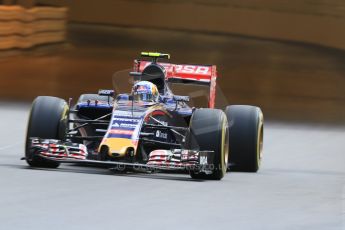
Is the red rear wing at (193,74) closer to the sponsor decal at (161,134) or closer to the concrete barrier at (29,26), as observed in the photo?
the sponsor decal at (161,134)

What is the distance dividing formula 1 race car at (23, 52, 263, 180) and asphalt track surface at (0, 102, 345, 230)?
0.64 ft

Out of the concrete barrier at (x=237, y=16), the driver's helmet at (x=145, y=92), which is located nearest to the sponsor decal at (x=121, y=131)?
the driver's helmet at (x=145, y=92)

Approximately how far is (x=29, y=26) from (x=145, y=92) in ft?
60.1

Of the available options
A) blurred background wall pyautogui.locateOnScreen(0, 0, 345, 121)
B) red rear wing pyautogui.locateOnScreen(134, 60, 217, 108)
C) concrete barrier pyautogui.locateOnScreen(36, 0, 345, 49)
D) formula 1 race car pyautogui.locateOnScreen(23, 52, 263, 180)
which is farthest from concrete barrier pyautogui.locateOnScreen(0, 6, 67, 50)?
formula 1 race car pyautogui.locateOnScreen(23, 52, 263, 180)

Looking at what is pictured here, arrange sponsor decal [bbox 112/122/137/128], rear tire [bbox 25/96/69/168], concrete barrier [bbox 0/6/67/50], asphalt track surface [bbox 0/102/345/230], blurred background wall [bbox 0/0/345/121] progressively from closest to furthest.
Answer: asphalt track surface [bbox 0/102/345/230]
sponsor decal [bbox 112/122/137/128]
rear tire [bbox 25/96/69/168]
blurred background wall [bbox 0/0/345/121]
concrete barrier [bbox 0/6/67/50]

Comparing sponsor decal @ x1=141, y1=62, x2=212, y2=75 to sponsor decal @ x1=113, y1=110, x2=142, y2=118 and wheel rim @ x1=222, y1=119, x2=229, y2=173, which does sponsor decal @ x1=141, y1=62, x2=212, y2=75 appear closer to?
wheel rim @ x1=222, y1=119, x2=229, y2=173

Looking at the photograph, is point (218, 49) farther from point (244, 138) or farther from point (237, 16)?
point (244, 138)

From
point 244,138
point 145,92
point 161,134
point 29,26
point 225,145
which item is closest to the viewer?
point 225,145

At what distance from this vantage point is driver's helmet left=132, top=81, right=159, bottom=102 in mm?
14070

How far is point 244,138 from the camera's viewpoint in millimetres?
14484

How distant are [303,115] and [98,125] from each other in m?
10.1

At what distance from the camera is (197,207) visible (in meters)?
10.8

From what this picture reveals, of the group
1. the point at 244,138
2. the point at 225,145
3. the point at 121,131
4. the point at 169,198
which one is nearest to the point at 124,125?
the point at 121,131

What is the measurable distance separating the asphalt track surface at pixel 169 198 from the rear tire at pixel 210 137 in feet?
0.63
